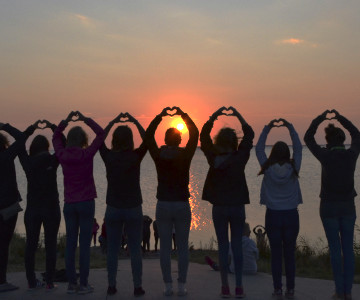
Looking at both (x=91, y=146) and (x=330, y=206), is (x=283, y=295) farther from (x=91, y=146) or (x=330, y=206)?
(x=91, y=146)

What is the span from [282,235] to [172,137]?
5.93 ft

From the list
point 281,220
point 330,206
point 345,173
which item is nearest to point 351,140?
point 345,173

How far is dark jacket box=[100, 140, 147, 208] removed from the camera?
6250mm

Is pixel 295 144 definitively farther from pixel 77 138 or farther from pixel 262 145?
pixel 77 138

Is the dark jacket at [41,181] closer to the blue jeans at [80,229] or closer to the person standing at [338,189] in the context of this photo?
the blue jeans at [80,229]

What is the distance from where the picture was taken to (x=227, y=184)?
20.6 feet

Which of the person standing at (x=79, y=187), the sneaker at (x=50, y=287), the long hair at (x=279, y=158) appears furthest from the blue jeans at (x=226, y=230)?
the sneaker at (x=50, y=287)

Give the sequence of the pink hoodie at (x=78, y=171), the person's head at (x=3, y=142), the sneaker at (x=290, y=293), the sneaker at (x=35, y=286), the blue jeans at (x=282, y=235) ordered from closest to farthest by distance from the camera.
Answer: the blue jeans at (x=282, y=235), the pink hoodie at (x=78, y=171), the sneaker at (x=290, y=293), the person's head at (x=3, y=142), the sneaker at (x=35, y=286)

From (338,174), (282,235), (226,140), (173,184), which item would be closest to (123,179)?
(173,184)

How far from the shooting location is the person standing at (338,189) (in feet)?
20.7

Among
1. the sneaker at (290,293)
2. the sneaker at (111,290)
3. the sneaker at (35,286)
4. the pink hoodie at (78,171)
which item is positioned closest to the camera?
the pink hoodie at (78,171)

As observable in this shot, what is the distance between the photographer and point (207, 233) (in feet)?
112

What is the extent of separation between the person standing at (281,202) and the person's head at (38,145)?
2.72m

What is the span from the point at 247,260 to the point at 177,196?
9.18 ft
